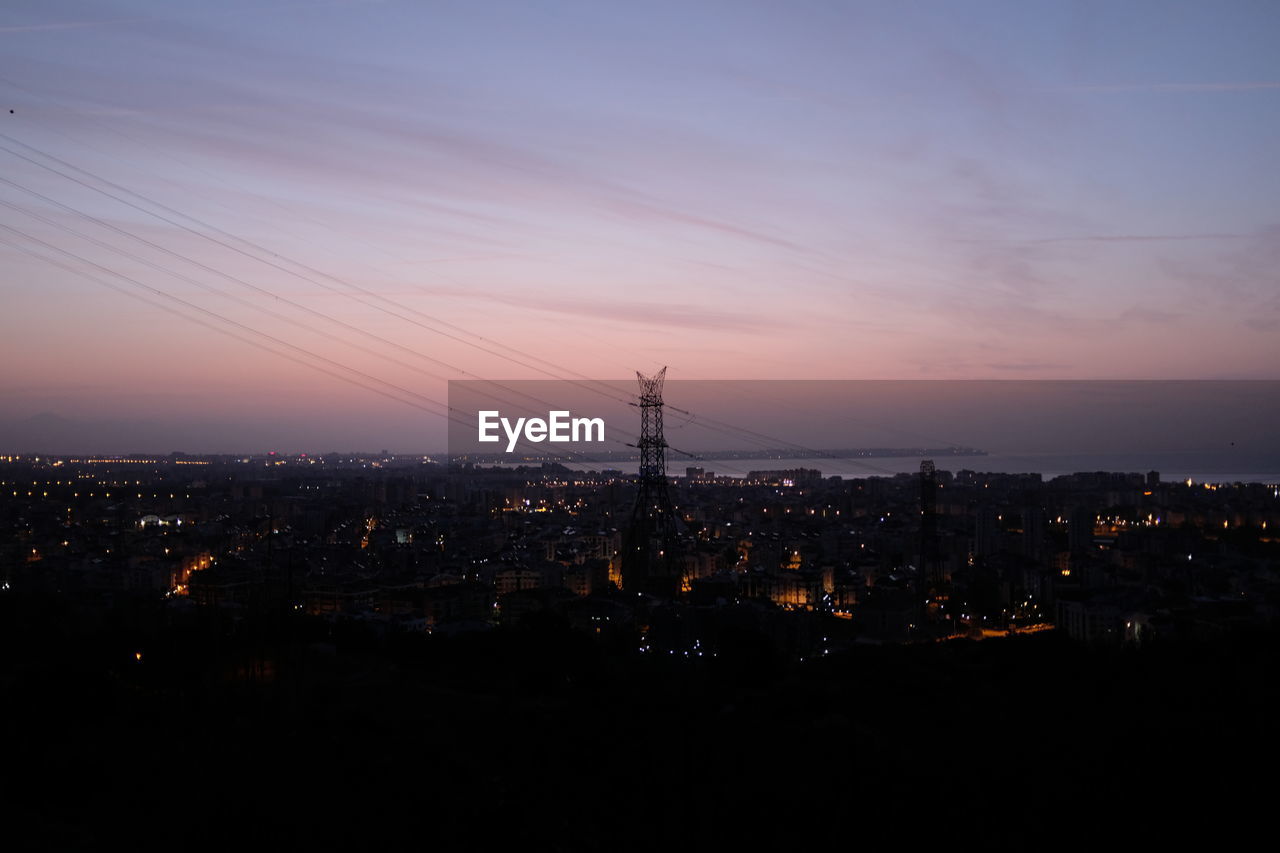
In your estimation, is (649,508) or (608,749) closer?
(608,749)

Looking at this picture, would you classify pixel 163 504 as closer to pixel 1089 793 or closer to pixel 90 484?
pixel 90 484

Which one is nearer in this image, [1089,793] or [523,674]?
[1089,793]

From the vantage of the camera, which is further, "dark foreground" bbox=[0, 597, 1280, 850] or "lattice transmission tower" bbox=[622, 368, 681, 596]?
"lattice transmission tower" bbox=[622, 368, 681, 596]

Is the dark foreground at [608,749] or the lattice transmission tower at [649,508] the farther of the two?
the lattice transmission tower at [649,508]

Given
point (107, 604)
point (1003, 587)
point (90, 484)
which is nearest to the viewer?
point (107, 604)

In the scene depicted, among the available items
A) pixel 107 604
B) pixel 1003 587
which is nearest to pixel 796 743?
pixel 107 604

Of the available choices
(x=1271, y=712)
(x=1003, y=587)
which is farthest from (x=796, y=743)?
(x=1003, y=587)

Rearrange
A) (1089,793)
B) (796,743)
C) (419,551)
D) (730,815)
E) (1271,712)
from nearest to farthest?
(730,815) < (1089,793) < (796,743) < (1271,712) < (419,551)

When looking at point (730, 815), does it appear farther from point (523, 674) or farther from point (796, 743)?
point (523, 674)
